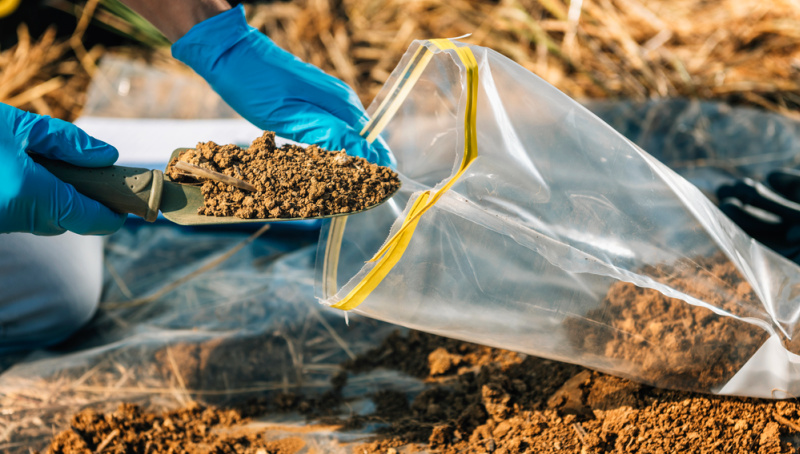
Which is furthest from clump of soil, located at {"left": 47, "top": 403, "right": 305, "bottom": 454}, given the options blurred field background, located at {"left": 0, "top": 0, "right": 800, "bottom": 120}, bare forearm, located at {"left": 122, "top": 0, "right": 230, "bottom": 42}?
blurred field background, located at {"left": 0, "top": 0, "right": 800, "bottom": 120}

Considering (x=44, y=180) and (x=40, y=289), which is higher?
(x=44, y=180)

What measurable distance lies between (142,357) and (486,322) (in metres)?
0.75

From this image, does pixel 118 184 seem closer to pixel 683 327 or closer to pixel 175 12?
pixel 175 12

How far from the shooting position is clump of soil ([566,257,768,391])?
0.86m

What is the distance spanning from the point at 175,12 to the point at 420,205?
0.69 meters

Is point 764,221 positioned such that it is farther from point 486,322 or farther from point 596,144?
point 486,322

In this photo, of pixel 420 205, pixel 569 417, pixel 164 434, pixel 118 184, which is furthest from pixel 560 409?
pixel 118 184

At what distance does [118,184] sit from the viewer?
90cm

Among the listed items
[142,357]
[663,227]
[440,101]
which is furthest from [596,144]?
[142,357]

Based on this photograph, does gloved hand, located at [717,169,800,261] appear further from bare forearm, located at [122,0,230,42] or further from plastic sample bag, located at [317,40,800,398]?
bare forearm, located at [122,0,230,42]

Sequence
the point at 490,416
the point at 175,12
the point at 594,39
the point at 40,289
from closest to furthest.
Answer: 1. the point at 490,416
2. the point at 175,12
3. the point at 40,289
4. the point at 594,39

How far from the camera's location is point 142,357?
1.18 m

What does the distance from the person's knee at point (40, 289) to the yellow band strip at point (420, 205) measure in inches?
28.6

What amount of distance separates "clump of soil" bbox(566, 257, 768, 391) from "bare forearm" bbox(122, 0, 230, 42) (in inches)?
37.0
